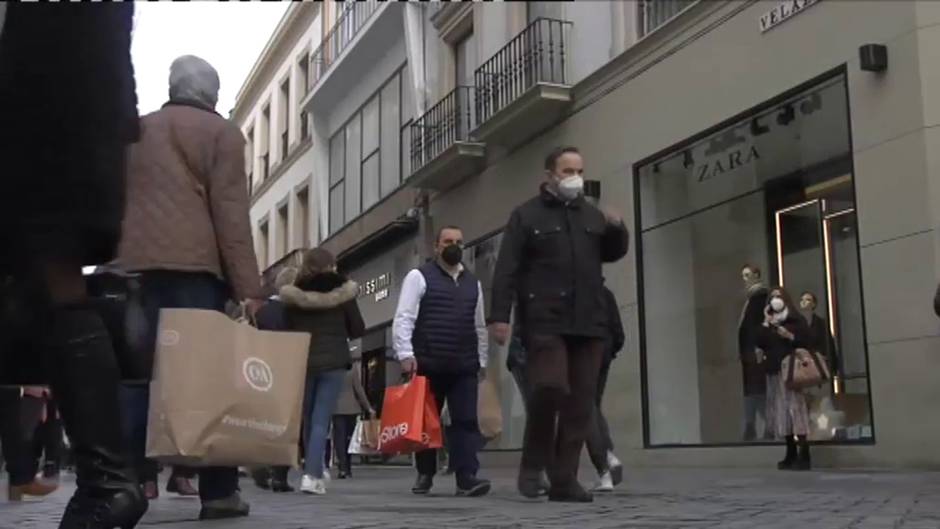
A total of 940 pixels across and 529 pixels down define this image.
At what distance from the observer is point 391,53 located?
2388 centimetres

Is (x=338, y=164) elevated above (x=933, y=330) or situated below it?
above

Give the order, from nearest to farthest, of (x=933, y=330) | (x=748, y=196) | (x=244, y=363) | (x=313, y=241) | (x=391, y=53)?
1. (x=244, y=363)
2. (x=933, y=330)
3. (x=748, y=196)
4. (x=391, y=53)
5. (x=313, y=241)

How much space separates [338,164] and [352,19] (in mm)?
4018

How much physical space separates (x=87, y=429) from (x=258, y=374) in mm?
1169

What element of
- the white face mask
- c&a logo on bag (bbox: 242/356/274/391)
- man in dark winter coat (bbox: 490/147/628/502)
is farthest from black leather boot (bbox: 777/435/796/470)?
c&a logo on bag (bbox: 242/356/274/391)

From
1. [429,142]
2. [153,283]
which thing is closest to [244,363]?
[153,283]

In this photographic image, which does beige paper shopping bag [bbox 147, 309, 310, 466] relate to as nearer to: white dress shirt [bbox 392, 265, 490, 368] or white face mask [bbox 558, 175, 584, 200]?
white face mask [bbox 558, 175, 584, 200]

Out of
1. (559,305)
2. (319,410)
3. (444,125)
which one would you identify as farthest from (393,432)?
(444,125)

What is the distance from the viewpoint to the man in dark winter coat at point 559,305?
6422 millimetres

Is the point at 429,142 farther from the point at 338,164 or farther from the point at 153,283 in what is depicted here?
the point at 153,283

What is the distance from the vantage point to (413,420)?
7.74 meters

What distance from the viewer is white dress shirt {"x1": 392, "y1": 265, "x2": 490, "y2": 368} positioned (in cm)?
780

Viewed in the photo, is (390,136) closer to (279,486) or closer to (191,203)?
(279,486)

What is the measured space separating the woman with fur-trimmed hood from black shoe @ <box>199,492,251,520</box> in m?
2.94
